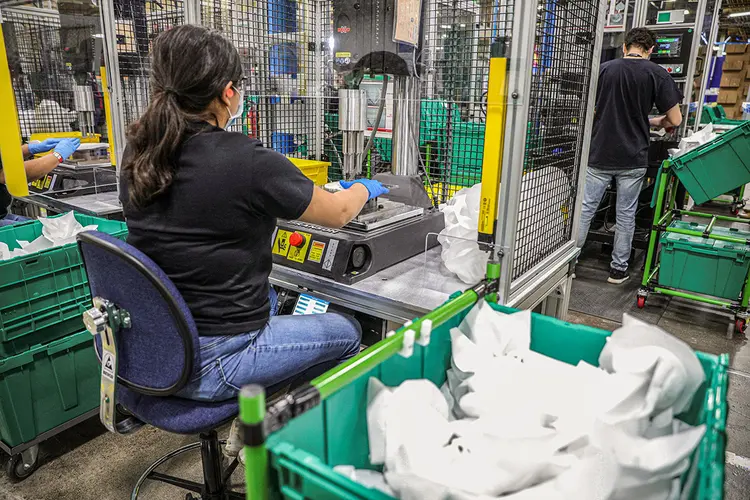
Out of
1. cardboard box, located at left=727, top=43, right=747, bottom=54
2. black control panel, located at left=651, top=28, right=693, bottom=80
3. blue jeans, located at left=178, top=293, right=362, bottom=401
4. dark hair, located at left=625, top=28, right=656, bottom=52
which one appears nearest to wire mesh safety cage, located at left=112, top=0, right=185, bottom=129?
blue jeans, located at left=178, top=293, right=362, bottom=401

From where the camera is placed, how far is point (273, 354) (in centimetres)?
133

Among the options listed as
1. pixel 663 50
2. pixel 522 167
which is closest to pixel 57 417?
pixel 522 167

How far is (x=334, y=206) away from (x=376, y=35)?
28.0 inches

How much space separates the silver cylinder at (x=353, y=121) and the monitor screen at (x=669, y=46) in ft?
12.2

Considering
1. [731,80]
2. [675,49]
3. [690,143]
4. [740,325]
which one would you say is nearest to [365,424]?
[740,325]

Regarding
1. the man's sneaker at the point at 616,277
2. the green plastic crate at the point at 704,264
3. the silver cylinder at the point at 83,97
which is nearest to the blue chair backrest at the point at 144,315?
the silver cylinder at the point at 83,97

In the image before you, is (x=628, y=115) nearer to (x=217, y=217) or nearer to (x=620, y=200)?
(x=620, y=200)

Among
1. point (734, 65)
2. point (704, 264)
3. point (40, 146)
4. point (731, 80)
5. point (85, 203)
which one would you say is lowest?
point (704, 264)

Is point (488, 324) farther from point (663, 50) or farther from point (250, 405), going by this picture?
point (663, 50)

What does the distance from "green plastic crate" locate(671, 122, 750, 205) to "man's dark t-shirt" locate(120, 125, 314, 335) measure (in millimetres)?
2894

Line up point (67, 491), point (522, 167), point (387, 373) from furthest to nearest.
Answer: point (67, 491)
point (522, 167)
point (387, 373)

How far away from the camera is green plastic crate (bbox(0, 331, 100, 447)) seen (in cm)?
183

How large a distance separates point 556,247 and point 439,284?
1.81 feet

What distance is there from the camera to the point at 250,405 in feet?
2.12
